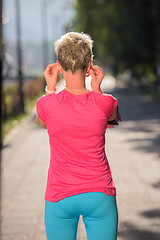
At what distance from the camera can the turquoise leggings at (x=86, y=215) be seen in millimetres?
2451

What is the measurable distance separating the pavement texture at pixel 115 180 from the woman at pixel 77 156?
506 millimetres

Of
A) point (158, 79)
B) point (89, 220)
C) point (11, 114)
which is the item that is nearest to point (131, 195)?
point (89, 220)

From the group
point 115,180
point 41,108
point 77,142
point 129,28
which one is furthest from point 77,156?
point 129,28

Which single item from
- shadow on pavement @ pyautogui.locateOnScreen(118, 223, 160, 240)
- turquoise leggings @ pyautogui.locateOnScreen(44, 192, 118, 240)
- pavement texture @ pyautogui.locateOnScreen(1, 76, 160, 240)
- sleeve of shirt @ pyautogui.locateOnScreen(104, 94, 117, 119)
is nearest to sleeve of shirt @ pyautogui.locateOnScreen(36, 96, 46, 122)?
sleeve of shirt @ pyautogui.locateOnScreen(104, 94, 117, 119)

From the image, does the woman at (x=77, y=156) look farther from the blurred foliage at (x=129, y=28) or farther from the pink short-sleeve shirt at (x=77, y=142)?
the blurred foliage at (x=129, y=28)

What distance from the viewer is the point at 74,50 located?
2395 millimetres

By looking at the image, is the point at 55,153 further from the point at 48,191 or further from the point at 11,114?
the point at 11,114

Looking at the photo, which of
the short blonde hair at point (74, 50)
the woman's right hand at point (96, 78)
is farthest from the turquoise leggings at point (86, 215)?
the short blonde hair at point (74, 50)

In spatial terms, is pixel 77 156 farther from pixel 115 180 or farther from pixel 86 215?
pixel 115 180

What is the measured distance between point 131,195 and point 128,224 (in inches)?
51.8

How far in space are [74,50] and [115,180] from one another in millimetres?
5645

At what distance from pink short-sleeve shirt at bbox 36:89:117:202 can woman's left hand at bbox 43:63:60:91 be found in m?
0.09

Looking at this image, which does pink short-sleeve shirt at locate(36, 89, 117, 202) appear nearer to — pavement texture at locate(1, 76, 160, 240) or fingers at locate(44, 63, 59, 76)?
fingers at locate(44, 63, 59, 76)

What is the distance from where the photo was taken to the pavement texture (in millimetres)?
5445
